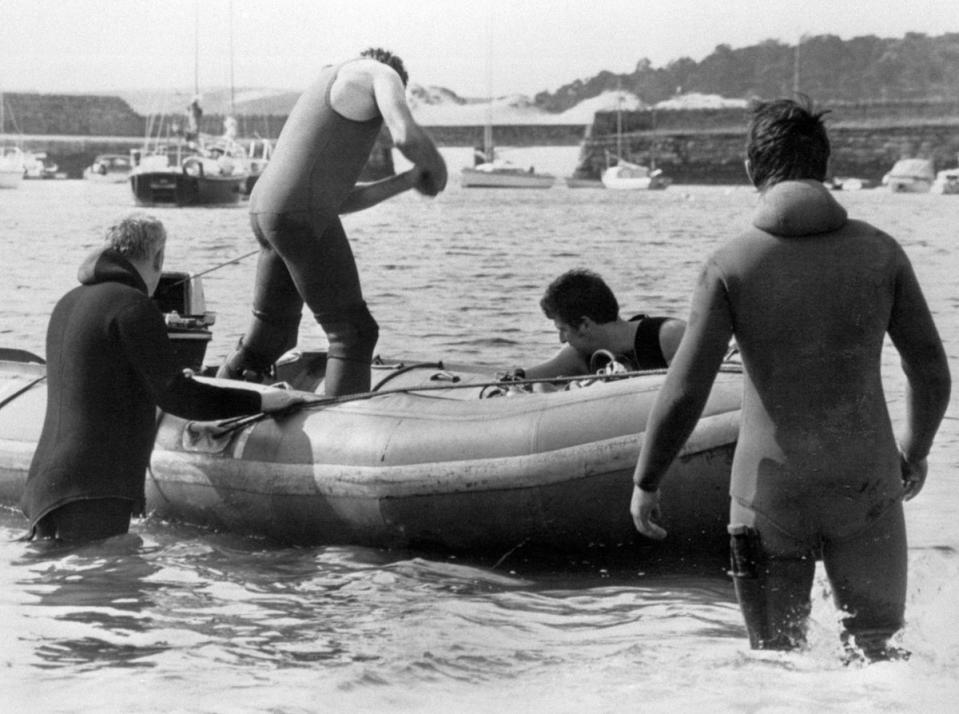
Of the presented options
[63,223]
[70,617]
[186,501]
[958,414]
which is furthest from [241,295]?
[63,223]

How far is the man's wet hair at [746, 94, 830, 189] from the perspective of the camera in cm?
381

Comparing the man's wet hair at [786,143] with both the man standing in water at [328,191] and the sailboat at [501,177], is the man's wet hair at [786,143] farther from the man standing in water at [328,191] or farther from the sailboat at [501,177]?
the sailboat at [501,177]

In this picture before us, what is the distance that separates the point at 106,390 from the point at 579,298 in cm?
190

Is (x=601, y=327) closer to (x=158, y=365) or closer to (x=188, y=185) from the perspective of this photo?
(x=158, y=365)

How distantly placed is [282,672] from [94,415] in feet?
4.69

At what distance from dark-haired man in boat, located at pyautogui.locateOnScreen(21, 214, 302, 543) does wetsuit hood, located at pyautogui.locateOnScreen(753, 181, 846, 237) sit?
8.93ft

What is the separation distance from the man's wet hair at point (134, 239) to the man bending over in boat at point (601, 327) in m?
1.55

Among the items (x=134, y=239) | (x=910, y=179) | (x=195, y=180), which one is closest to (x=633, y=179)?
(x=910, y=179)

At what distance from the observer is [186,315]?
8617 millimetres

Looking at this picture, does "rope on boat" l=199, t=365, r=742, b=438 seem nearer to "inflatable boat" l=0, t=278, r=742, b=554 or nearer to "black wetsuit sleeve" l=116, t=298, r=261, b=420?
"inflatable boat" l=0, t=278, r=742, b=554

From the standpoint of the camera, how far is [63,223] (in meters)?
47.5

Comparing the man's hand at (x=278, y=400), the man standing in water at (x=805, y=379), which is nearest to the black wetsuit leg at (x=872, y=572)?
the man standing in water at (x=805, y=379)

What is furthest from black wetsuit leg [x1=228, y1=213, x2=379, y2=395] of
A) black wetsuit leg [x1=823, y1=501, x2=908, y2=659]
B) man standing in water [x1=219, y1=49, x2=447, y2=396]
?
black wetsuit leg [x1=823, y1=501, x2=908, y2=659]

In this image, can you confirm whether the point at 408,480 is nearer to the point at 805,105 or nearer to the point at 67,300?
the point at 67,300
